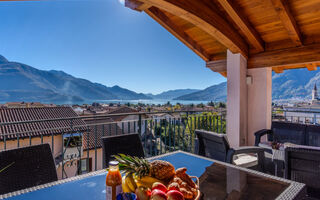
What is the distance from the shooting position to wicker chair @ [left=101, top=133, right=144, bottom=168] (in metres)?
1.78

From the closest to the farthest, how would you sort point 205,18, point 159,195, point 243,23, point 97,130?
point 159,195
point 205,18
point 243,23
point 97,130

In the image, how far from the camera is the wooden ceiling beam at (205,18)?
251 cm

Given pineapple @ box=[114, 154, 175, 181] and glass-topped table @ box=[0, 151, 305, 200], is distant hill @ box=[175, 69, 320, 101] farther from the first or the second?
pineapple @ box=[114, 154, 175, 181]

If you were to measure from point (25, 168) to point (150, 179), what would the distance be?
98cm

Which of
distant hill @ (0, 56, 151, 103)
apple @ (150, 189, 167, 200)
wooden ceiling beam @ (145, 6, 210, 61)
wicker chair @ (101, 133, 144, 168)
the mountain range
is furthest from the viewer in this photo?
distant hill @ (0, 56, 151, 103)

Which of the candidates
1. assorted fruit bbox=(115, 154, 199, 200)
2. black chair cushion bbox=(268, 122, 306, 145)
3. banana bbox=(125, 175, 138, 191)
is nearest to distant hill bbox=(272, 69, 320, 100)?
black chair cushion bbox=(268, 122, 306, 145)

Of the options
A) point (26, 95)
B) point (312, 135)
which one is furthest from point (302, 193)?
point (26, 95)

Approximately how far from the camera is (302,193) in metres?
1.17

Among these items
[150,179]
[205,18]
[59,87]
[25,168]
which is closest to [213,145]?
[150,179]

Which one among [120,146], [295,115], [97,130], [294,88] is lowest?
[97,130]

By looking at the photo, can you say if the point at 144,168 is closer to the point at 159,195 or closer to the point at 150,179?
the point at 150,179

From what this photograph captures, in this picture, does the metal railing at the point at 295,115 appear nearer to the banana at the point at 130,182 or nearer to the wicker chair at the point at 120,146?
the wicker chair at the point at 120,146

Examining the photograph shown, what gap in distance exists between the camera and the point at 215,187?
1201 mm

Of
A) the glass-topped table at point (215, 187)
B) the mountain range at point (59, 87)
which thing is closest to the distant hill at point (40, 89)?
the mountain range at point (59, 87)
